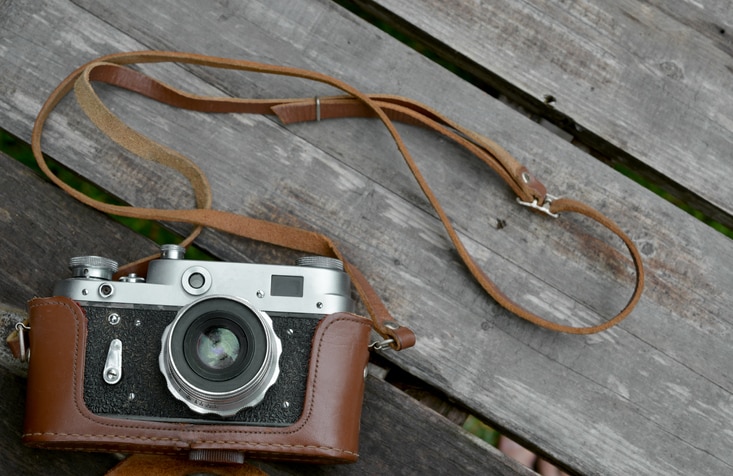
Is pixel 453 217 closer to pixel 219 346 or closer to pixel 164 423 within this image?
pixel 219 346

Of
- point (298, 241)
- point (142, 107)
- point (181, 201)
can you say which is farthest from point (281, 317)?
point (142, 107)

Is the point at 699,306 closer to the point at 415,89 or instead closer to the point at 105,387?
the point at 415,89

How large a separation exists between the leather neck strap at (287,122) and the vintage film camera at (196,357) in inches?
7.4

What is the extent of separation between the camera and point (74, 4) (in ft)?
6.31

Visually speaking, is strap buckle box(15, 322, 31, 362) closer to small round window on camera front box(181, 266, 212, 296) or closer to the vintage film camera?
the vintage film camera

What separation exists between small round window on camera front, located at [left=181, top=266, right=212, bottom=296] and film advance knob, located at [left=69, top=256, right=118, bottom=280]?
0.17 metres

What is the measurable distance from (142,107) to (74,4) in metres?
0.29

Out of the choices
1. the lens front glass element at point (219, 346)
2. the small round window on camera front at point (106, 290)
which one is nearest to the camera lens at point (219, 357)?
the lens front glass element at point (219, 346)

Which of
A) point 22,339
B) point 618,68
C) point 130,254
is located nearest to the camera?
point 22,339

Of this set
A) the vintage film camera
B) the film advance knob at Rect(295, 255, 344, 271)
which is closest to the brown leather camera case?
the vintage film camera

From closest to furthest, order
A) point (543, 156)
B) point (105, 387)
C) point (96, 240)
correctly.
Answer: point (105, 387), point (96, 240), point (543, 156)

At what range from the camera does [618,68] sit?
6.61ft

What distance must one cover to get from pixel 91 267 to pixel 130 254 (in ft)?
0.76

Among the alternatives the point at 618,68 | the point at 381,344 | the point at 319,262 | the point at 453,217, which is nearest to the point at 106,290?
the point at 319,262
